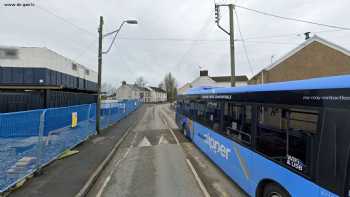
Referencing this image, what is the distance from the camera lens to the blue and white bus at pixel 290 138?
9.59 ft

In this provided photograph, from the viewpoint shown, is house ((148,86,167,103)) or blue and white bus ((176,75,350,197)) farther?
house ((148,86,167,103))

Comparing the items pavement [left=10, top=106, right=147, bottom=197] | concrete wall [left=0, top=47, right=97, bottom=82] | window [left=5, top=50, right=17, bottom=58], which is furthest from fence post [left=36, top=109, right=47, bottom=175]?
window [left=5, top=50, right=17, bottom=58]

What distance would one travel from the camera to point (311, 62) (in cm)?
2038

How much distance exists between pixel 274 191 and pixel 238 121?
200cm

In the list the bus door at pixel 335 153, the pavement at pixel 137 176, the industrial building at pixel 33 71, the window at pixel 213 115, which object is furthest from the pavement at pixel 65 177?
the industrial building at pixel 33 71

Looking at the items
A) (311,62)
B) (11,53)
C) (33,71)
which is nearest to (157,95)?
(11,53)

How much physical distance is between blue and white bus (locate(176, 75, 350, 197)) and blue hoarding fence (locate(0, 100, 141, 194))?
5520 mm

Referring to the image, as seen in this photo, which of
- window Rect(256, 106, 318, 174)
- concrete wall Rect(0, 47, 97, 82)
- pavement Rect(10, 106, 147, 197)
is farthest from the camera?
concrete wall Rect(0, 47, 97, 82)

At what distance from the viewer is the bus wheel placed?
12.9 feet

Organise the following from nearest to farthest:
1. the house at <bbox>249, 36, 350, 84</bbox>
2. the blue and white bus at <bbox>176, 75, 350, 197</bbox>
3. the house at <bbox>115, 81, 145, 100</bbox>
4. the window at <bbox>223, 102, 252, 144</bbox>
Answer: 1. the blue and white bus at <bbox>176, 75, 350, 197</bbox>
2. the window at <bbox>223, 102, 252, 144</bbox>
3. the house at <bbox>249, 36, 350, 84</bbox>
4. the house at <bbox>115, 81, 145, 100</bbox>

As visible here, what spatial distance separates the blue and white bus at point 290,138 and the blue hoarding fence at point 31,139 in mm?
5520

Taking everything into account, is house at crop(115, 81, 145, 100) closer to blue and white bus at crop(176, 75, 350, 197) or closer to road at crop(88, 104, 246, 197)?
road at crop(88, 104, 246, 197)

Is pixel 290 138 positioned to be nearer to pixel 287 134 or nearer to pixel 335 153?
Answer: pixel 287 134

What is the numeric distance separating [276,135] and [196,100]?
6769 mm
